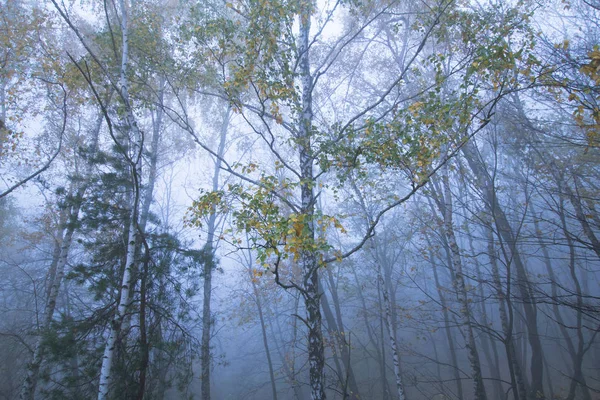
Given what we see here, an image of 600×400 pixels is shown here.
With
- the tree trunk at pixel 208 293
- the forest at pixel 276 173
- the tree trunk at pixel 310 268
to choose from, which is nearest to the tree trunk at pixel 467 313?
the forest at pixel 276 173

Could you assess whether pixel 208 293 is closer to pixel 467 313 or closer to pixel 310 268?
pixel 310 268

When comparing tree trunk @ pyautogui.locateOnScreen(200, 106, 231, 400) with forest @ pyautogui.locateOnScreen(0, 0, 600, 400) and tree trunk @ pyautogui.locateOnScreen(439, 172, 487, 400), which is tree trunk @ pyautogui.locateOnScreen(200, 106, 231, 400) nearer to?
forest @ pyautogui.locateOnScreen(0, 0, 600, 400)

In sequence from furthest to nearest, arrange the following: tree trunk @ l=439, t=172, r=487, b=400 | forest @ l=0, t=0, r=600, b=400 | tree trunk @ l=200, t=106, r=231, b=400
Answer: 1. tree trunk @ l=200, t=106, r=231, b=400
2. tree trunk @ l=439, t=172, r=487, b=400
3. forest @ l=0, t=0, r=600, b=400

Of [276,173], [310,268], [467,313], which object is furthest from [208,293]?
[467,313]

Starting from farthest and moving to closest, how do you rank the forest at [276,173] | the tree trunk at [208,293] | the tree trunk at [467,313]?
1. the tree trunk at [208,293]
2. the tree trunk at [467,313]
3. the forest at [276,173]

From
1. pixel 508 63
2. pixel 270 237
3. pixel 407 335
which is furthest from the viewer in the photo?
pixel 407 335

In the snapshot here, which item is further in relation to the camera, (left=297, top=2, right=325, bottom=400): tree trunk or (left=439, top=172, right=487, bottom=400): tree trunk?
(left=439, top=172, right=487, bottom=400): tree trunk

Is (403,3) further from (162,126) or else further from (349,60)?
(162,126)

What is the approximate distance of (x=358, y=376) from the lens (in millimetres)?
17766

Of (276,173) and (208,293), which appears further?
(208,293)

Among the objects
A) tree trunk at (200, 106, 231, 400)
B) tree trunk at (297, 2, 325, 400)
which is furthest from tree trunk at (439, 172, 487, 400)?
tree trunk at (200, 106, 231, 400)

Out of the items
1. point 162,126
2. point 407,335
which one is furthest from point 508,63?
point 407,335

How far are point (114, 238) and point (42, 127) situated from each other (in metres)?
8.56

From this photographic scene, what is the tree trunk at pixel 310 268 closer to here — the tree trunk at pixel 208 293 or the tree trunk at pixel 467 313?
the tree trunk at pixel 208 293
